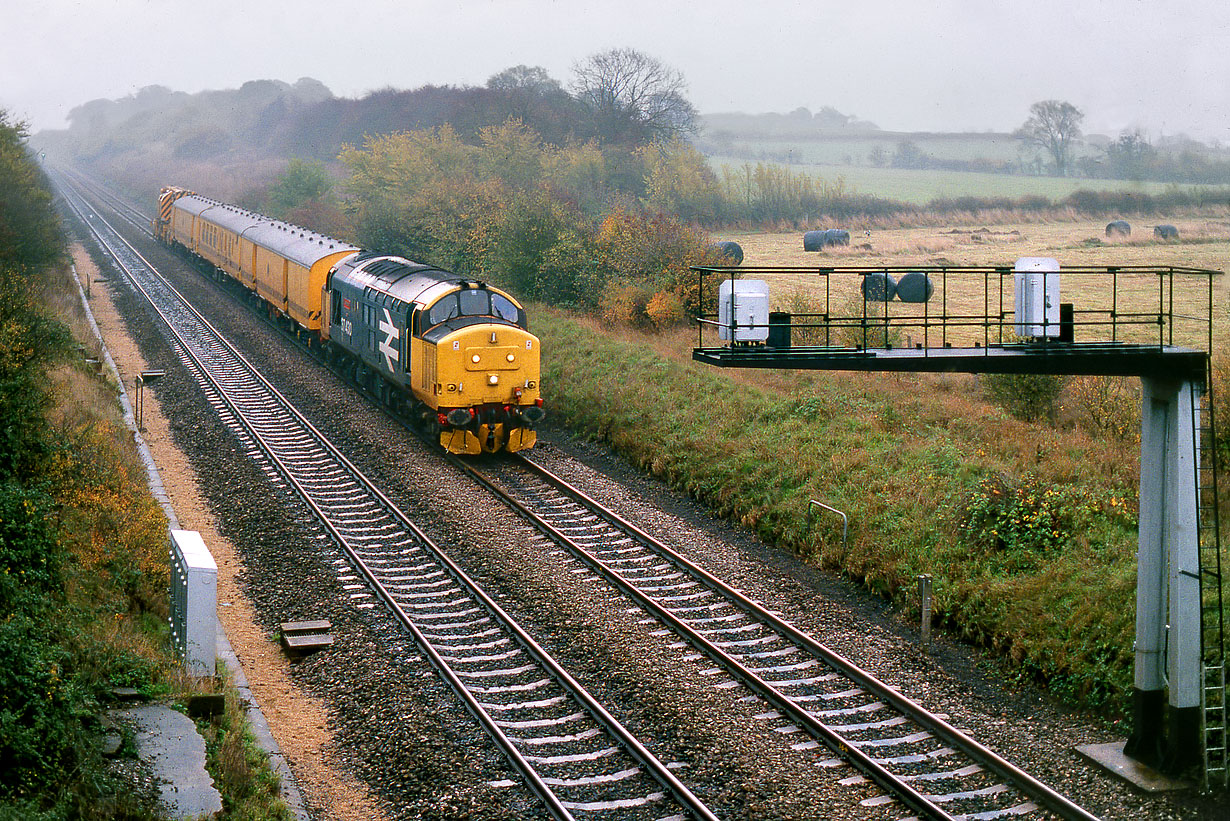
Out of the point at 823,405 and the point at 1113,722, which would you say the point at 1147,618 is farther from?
the point at 823,405

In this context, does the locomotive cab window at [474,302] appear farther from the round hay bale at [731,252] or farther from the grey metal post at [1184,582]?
the round hay bale at [731,252]

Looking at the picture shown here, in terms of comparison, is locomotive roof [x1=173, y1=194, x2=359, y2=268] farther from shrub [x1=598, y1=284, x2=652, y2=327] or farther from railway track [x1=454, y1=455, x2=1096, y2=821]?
railway track [x1=454, y1=455, x2=1096, y2=821]

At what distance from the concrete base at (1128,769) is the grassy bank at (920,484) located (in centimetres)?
101

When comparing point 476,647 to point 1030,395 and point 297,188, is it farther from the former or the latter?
point 297,188

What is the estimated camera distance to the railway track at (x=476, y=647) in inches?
419

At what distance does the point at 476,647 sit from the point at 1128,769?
7.51 m

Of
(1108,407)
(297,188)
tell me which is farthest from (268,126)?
(1108,407)

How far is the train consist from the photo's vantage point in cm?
2273

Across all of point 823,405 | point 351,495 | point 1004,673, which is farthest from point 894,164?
point 1004,673

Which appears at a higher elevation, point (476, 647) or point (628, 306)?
point (628, 306)

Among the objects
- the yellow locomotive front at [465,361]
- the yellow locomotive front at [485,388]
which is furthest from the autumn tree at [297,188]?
the yellow locomotive front at [485,388]

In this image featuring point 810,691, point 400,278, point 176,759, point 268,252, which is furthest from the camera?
point 268,252

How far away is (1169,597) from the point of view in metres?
11.4

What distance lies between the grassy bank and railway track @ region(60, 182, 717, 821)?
210 inches
